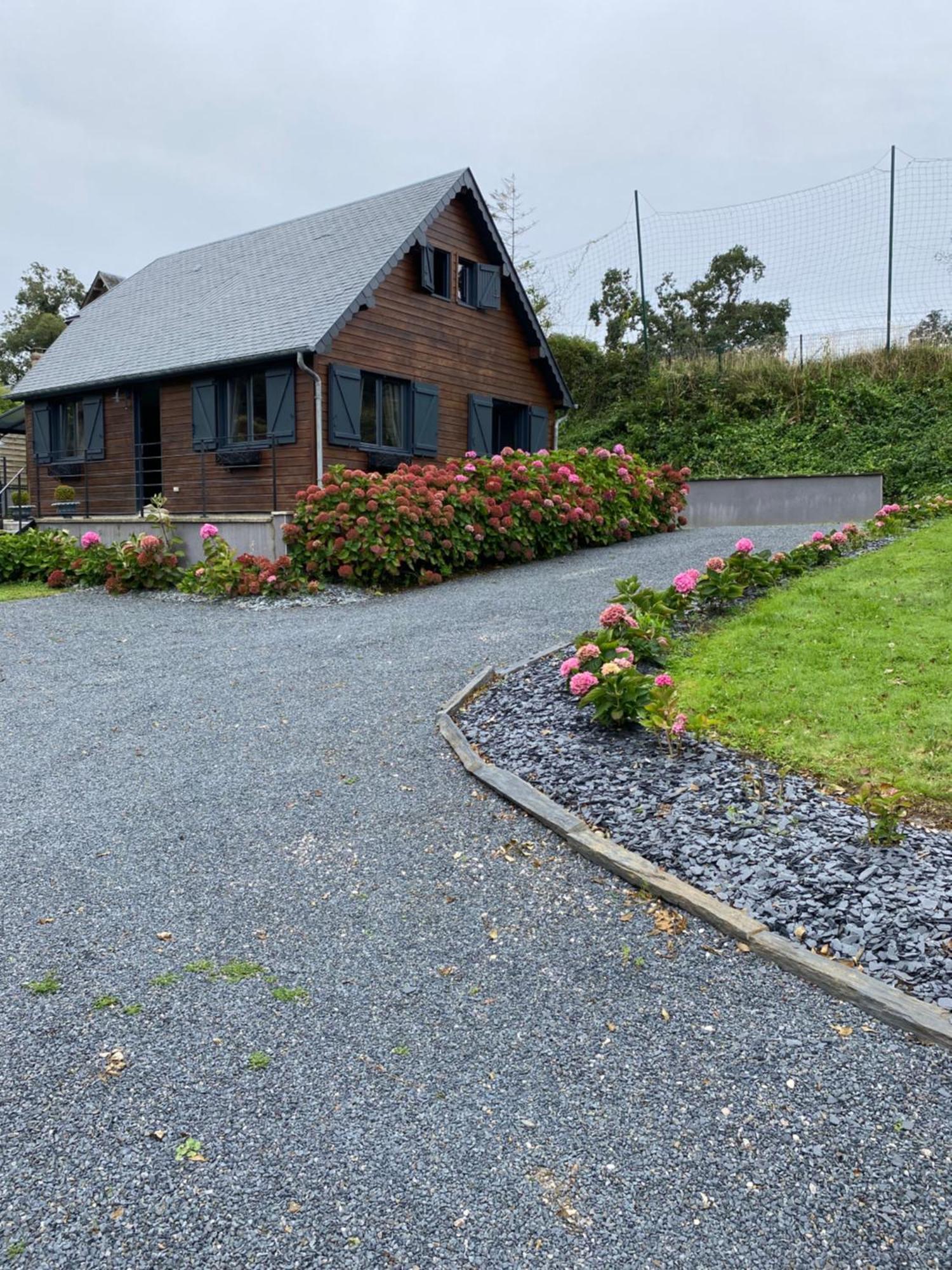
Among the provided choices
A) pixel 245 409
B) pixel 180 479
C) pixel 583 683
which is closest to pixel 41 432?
pixel 180 479

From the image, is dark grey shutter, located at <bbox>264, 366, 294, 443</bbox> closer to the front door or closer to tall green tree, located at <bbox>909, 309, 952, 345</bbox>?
the front door

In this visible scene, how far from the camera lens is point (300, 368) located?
38.0ft

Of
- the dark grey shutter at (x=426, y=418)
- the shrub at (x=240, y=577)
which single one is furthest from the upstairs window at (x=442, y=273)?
the shrub at (x=240, y=577)

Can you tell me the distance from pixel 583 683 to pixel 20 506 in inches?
611

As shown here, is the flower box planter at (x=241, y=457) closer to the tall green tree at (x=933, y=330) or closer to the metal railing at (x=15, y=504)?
the metal railing at (x=15, y=504)

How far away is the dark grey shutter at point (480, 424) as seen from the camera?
14508mm

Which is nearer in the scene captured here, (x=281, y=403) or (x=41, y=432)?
(x=281, y=403)

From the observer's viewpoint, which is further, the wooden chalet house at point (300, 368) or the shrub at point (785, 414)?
the shrub at point (785, 414)

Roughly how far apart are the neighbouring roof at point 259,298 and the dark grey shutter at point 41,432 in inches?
14.9

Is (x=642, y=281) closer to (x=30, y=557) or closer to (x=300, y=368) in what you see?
(x=300, y=368)

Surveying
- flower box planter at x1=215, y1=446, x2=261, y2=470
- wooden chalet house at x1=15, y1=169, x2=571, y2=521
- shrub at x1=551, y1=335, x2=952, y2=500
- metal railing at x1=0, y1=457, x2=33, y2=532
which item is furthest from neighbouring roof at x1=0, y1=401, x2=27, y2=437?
shrub at x1=551, y1=335, x2=952, y2=500

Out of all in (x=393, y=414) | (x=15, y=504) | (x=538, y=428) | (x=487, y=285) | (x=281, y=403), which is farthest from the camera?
(x=15, y=504)

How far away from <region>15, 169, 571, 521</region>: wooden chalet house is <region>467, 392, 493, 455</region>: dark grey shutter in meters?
0.03

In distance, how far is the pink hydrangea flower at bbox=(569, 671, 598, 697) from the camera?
4.18m
